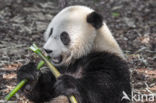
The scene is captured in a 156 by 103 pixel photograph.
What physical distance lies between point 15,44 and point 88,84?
4.40 metres

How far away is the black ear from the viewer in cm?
516

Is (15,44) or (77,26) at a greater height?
(77,26)

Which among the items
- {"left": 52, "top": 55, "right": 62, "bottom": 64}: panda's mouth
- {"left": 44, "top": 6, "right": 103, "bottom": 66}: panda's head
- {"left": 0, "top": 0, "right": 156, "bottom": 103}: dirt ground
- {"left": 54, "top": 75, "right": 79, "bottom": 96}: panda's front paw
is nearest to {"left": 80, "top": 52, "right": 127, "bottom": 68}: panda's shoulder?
{"left": 44, "top": 6, "right": 103, "bottom": 66}: panda's head

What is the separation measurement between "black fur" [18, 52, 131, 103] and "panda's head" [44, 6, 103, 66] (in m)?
0.18

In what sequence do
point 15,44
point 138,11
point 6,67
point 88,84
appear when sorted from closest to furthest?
point 88,84 → point 6,67 → point 15,44 → point 138,11

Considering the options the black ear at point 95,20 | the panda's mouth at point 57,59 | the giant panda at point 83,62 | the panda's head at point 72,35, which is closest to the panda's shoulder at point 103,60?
the giant panda at point 83,62

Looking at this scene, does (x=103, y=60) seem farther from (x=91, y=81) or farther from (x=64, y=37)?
(x=64, y=37)

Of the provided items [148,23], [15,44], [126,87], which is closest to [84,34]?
[126,87]

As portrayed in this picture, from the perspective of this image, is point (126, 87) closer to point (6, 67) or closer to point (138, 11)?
point (6, 67)

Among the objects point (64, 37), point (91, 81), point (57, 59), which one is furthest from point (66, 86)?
point (64, 37)

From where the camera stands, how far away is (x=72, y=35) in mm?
5125

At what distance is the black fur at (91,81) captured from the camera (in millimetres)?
4539

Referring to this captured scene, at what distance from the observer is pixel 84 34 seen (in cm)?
511

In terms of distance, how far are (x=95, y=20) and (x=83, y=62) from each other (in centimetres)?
74
